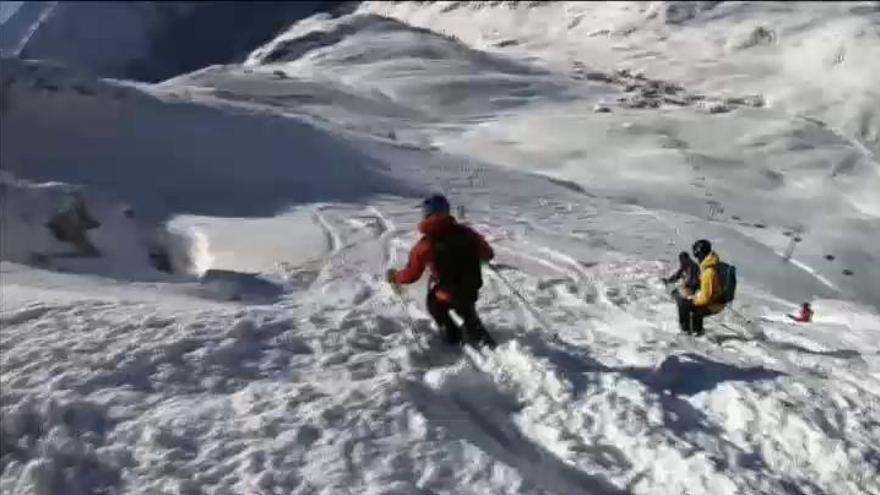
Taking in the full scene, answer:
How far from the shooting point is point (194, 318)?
9.80 m

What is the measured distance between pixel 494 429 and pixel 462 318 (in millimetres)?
1503

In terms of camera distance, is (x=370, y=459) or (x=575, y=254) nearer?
(x=370, y=459)

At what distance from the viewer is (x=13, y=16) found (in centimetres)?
4862

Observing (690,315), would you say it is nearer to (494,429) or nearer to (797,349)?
(797,349)

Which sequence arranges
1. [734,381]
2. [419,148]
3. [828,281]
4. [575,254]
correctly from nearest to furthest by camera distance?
[734,381]
[575,254]
[828,281]
[419,148]

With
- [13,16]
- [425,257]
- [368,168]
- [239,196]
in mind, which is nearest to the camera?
[425,257]

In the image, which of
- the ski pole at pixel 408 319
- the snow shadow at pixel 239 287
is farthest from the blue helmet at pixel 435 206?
the snow shadow at pixel 239 287

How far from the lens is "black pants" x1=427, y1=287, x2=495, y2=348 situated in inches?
368

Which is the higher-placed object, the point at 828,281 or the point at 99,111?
the point at 99,111

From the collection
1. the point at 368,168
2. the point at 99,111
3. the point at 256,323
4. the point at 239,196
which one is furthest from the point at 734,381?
the point at 99,111

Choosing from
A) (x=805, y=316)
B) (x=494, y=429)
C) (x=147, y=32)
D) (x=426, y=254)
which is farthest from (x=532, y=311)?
(x=147, y=32)

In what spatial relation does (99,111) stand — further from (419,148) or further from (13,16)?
(13,16)

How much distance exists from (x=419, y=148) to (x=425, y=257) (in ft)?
41.0

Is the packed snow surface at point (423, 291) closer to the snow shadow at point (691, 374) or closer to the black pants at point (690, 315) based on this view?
the snow shadow at point (691, 374)
